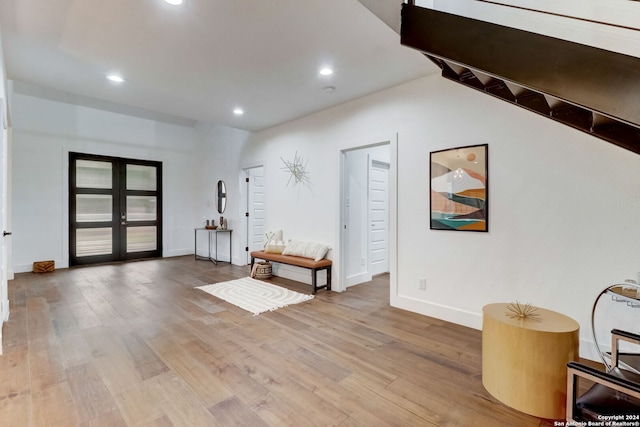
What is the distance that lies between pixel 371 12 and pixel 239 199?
493 centimetres

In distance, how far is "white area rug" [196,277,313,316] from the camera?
12.3 feet

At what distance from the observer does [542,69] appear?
1.54 meters

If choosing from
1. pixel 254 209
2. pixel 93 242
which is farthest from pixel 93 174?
pixel 254 209

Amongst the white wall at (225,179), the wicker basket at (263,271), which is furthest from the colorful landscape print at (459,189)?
→ the white wall at (225,179)

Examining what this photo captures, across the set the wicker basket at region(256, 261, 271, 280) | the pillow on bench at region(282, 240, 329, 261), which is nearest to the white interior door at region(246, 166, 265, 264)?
the wicker basket at region(256, 261, 271, 280)

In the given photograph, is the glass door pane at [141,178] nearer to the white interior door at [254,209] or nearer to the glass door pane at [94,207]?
the glass door pane at [94,207]

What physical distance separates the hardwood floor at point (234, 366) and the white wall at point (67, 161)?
96.8 inches

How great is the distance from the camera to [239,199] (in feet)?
21.4

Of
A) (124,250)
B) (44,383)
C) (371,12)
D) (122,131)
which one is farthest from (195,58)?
(124,250)

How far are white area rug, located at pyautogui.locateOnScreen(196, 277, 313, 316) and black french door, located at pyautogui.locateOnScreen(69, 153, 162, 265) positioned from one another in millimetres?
3588

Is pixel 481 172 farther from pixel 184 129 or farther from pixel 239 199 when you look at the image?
pixel 184 129

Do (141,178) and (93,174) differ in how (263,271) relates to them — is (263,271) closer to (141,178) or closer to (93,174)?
(141,178)

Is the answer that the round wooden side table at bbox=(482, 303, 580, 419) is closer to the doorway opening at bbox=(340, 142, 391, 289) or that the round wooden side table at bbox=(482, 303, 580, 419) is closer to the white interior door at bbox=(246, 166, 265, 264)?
the doorway opening at bbox=(340, 142, 391, 289)

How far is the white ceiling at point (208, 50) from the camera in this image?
234 centimetres
